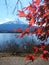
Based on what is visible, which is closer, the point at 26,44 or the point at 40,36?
the point at 40,36

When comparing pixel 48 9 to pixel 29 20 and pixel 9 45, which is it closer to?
pixel 29 20

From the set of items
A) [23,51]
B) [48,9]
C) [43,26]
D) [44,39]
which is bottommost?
[23,51]

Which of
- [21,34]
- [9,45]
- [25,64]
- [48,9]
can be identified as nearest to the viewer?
[48,9]

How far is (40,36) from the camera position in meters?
2.61

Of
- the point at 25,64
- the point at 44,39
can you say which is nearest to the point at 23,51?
the point at 25,64

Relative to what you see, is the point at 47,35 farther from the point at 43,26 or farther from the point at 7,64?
the point at 7,64

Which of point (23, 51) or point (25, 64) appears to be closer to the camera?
point (25, 64)

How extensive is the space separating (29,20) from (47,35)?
0.23 m

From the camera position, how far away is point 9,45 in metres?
10.3

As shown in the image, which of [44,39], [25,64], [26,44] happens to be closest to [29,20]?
[44,39]

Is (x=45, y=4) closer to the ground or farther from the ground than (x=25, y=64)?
farther from the ground

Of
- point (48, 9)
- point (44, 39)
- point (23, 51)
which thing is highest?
point (48, 9)

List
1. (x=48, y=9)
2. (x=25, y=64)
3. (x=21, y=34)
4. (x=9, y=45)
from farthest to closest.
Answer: (x=9, y=45) → (x=25, y=64) → (x=21, y=34) → (x=48, y=9)

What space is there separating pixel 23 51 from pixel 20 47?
311 mm
